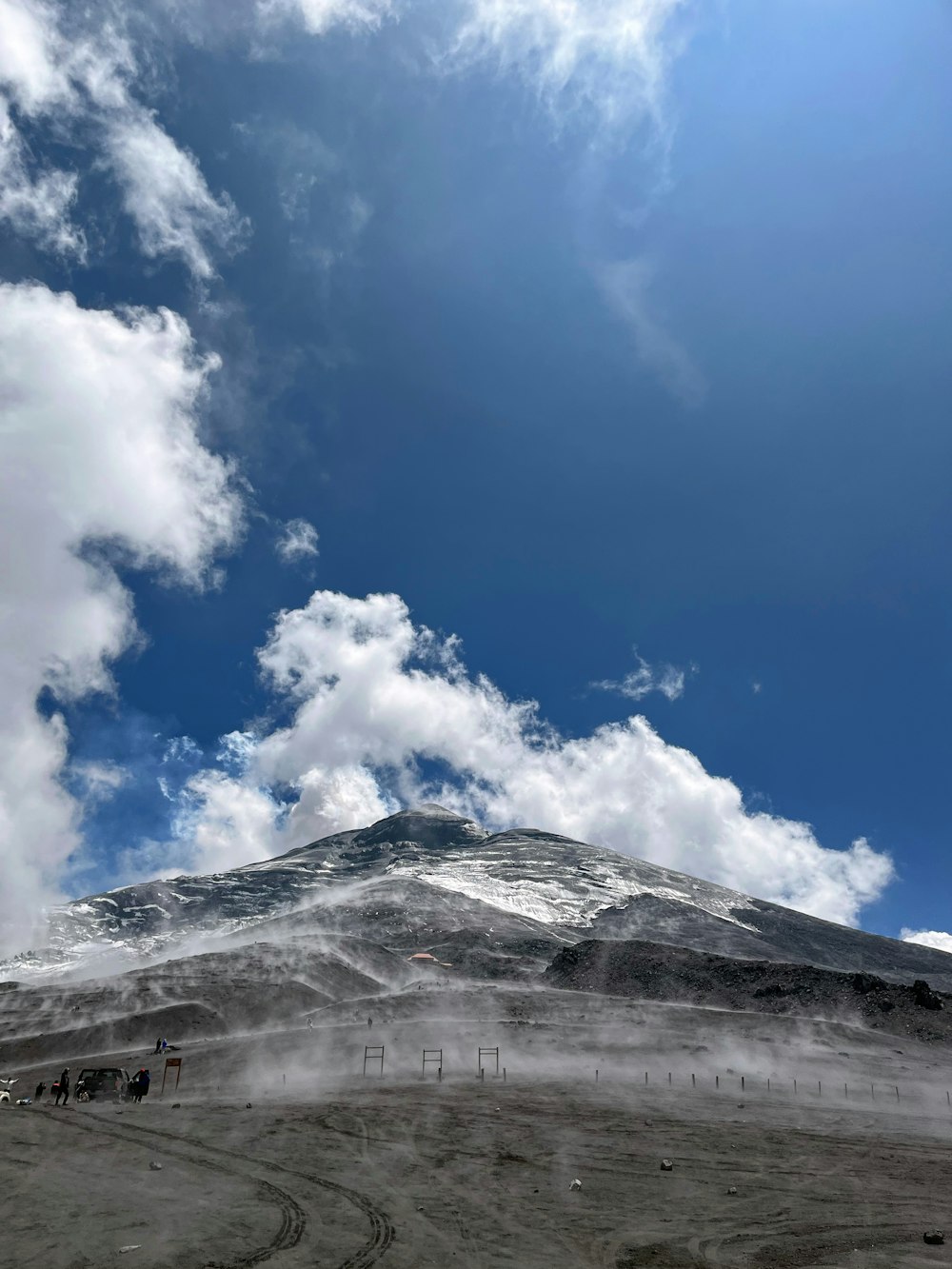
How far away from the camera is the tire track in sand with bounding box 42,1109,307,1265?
15.6 meters

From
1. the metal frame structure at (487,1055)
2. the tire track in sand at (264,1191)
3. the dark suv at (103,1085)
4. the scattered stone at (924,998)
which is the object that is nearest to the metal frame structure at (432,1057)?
the metal frame structure at (487,1055)

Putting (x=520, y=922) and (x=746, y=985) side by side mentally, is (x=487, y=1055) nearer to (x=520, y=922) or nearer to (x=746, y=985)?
(x=746, y=985)

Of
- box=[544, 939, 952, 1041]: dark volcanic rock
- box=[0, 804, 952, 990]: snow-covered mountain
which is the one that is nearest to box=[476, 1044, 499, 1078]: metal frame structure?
box=[544, 939, 952, 1041]: dark volcanic rock

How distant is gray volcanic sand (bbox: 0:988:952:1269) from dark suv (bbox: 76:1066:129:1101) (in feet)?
6.49

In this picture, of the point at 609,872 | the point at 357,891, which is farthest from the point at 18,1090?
the point at 609,872

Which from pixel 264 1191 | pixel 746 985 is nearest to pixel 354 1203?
pixel 264 1191

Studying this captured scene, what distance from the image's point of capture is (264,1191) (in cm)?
2030

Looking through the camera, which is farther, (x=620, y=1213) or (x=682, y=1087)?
(x=682, y=1087)

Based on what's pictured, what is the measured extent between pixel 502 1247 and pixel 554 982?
72907 millimetres

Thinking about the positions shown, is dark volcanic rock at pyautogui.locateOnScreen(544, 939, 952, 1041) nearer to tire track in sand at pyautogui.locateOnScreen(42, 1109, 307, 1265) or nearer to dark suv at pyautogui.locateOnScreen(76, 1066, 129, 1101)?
dark suv at pyautogui.locateOnScreen(76, 1066, 129, 1101)

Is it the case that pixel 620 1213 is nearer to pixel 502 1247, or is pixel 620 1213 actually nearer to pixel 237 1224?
pixel 502 1247

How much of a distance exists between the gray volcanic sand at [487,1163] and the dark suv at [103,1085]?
6.49 ft

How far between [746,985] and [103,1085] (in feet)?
196

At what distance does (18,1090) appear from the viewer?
43.9m
